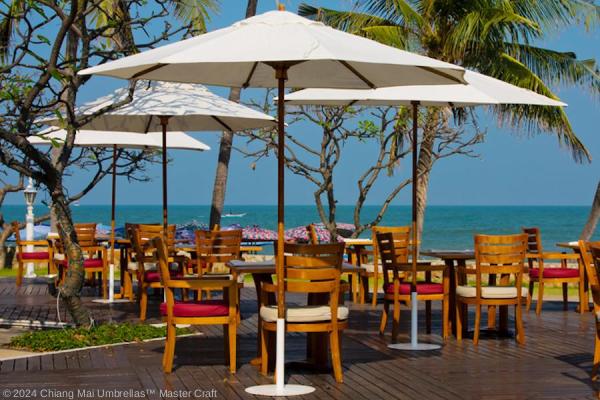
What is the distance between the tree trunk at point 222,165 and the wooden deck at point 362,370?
8819 millimetres

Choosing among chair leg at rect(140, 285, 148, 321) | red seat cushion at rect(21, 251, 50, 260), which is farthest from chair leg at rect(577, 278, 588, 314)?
red seat cushion at rect(21, 251, 50, 260)

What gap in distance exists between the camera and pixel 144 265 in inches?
456

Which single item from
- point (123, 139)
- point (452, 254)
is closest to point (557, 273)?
point (452, 254)

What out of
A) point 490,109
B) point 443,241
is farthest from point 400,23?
point 443,241

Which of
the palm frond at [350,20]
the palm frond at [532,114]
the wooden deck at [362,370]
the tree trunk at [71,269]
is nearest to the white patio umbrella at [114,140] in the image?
the tree trunk at [71,269]

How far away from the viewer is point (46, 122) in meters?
10.3

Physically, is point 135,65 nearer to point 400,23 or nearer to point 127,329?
point 127,329

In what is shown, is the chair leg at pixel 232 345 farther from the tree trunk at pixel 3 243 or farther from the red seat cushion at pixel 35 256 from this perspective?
the tree trunk at pixel 3 243

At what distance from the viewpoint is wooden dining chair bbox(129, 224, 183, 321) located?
10901 mm

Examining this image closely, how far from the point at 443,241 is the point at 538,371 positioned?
56.2 m

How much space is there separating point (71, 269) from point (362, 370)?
339 cm

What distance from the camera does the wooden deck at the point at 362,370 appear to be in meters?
6.84

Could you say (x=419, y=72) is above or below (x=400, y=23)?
below

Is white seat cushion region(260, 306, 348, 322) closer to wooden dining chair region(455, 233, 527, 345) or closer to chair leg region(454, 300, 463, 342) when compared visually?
wooden dining chair region(455, 233, 527, 345)
